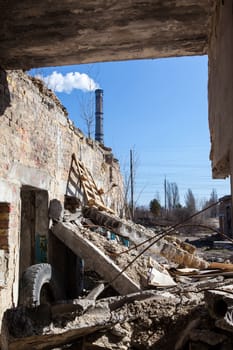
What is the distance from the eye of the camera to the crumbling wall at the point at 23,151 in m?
4.68

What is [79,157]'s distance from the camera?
8461 mm

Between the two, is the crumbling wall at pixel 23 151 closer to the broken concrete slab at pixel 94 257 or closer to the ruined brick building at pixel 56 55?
the ruined brick building at pixel 56 55

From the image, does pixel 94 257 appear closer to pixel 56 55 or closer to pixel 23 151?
pixel 23 151

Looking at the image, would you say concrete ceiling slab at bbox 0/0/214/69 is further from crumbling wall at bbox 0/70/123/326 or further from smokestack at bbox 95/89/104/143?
smokestack at bbox 95/89/104/143

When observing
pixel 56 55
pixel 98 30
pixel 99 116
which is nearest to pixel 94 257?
pixel 56 55

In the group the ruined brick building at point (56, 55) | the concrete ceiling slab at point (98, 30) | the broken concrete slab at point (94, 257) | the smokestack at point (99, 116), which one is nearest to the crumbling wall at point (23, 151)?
the ruined brick building at point (56, 55)

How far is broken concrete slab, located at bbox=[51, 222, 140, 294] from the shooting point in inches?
215

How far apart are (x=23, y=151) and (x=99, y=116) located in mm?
15296

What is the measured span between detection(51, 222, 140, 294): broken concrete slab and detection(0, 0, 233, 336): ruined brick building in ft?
1.17

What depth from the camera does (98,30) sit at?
364 centimetres

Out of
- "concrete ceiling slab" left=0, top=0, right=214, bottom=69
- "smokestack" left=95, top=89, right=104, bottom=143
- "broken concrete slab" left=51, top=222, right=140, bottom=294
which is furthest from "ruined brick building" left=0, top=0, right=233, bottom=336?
"smokestack" left=95, top=89, right=104, bottom=143

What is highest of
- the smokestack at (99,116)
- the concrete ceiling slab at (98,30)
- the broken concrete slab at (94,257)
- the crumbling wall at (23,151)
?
the smokestack at (99,116)

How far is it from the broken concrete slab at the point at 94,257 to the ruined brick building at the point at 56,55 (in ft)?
1.17

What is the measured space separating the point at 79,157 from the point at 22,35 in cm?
484
